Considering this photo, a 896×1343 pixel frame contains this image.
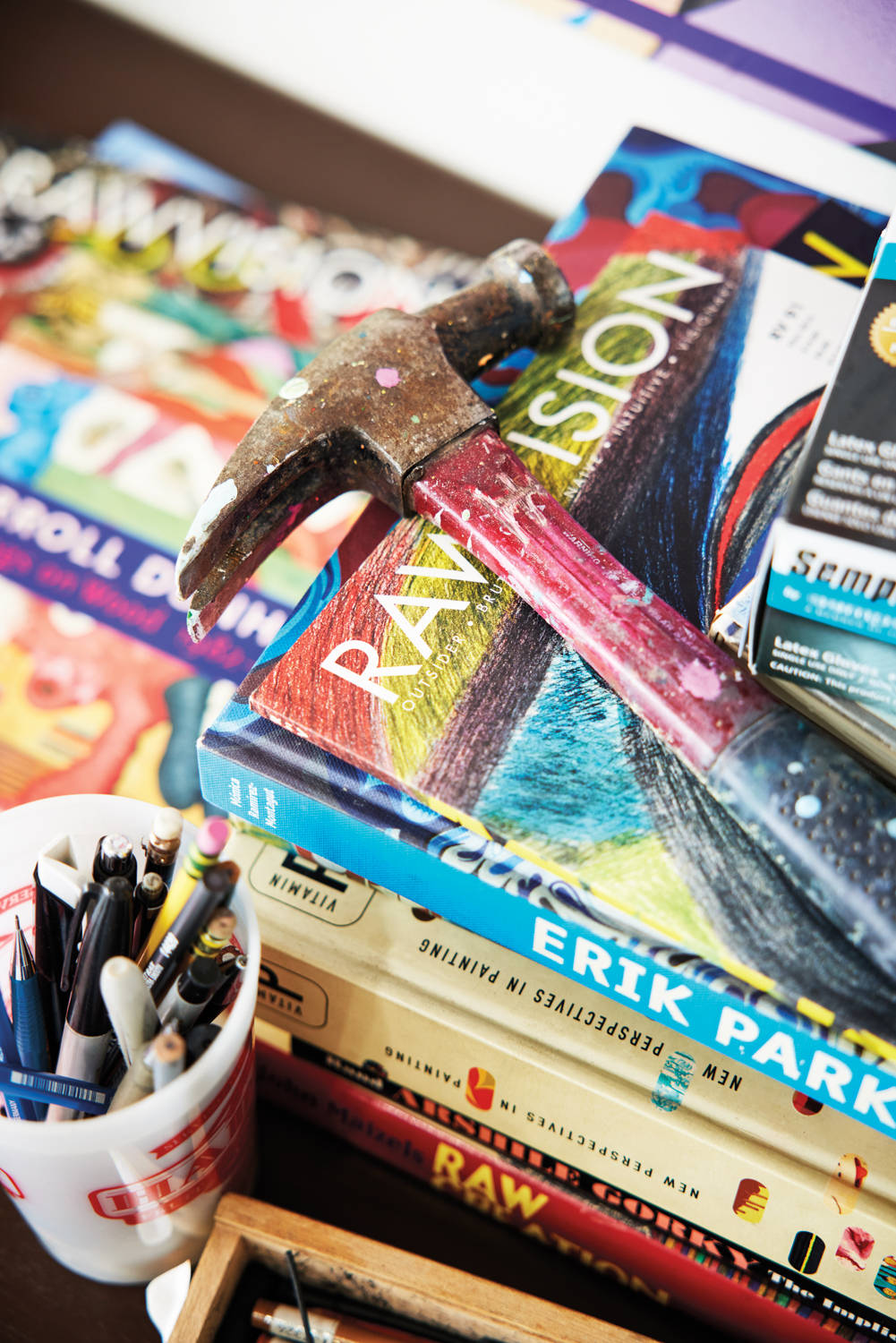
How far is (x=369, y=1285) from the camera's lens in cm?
40

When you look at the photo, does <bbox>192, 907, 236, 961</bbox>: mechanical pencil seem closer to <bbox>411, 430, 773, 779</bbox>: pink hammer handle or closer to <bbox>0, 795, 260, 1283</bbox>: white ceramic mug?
<bbox>0, 795, 260, 1283</bbox>: white ceramic mug

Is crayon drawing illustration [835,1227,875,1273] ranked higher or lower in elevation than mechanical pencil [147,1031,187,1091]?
higher

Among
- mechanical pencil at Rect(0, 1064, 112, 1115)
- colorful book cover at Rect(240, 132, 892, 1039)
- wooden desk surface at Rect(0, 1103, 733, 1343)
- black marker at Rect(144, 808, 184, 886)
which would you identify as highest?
colorful book cover at Rect(240, 132, 892, 1039)

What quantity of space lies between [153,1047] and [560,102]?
0.75m

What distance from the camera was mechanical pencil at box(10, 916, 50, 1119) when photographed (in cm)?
37

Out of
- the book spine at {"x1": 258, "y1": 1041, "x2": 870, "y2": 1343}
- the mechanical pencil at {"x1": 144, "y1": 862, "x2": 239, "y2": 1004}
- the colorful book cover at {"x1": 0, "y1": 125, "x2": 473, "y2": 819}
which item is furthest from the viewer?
the colorful book cover at {"x1": 0, "y1": 125, "x2": 473, "y2": 819}

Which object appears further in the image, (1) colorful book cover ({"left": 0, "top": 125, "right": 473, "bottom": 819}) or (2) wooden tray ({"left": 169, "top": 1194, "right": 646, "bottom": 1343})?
(1) colorful book cover ({"left": 0, "top": 125, "right": 473, "bottom": 819})

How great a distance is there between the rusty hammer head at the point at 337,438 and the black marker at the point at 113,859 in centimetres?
11

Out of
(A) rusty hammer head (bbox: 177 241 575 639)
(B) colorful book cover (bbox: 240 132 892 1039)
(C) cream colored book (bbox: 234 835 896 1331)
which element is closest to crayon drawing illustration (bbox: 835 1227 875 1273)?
(C) cream colored book (bbox: 234 835 896 1331)

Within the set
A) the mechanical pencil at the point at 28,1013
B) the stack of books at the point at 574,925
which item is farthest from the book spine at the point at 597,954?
the mechanical pencil at the point at 28,1013

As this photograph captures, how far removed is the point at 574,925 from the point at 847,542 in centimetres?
17

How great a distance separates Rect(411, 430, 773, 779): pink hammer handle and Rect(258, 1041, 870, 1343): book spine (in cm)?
22

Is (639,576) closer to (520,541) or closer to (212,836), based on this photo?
(520,541)

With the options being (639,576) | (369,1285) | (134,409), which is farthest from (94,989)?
(134,409)
